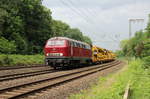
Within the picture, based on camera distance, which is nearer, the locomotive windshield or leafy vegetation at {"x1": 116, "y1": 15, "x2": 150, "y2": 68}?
leafy vegetation at {"x1": 116, "y1": 15, "x2": 150, "y2": 68}

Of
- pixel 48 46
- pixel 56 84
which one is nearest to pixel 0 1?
pixel 48 46

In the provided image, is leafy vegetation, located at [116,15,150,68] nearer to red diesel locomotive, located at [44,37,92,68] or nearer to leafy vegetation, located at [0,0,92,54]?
red diesel locomotive, located at [44,37,92,68]

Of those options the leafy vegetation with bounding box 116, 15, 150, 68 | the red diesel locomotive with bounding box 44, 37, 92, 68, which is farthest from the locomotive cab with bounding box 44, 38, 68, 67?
the leafy vegetation with bounding box 116, 15, 150, 68

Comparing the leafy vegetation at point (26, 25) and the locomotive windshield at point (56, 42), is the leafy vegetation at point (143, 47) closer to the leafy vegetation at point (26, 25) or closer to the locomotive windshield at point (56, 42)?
the locomotive windshield at point (56, 42)

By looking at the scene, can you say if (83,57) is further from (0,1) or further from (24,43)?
(0,1)

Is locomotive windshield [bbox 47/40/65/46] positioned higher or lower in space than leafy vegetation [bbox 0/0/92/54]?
lower

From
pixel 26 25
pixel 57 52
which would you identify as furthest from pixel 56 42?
pixel 26 25

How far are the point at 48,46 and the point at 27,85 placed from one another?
11.8m

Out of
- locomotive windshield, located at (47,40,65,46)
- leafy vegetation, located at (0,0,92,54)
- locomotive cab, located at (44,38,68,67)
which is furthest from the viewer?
leafy vegetation, located at (0,0,92,54)

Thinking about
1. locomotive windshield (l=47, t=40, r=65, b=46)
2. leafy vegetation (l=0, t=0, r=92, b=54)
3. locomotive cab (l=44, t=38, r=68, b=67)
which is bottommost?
locomotive cab (l=44, t=38, r=68, b=67)

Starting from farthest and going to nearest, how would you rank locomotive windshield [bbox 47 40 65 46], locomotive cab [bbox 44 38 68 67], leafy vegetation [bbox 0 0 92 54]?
leafy vegetation [bbox 0 0 92 54], locomotive windshield [bbox 47 40 65 46], locomotive cab [bbox 44 38 68 67]

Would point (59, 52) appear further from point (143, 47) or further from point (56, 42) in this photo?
point (143, 47)

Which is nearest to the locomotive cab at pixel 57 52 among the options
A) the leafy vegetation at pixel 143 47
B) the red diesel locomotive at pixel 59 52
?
the red diesel locomotive at pixel 59 52

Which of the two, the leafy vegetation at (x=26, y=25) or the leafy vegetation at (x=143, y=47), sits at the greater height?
the leafy vegetation at (x=26, y=25)
